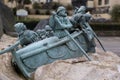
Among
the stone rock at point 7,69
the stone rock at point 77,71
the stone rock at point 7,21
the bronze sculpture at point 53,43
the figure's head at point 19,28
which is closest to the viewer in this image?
the stone rock at point 77,71

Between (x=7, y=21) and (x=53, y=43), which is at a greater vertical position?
(x=53, y=43)

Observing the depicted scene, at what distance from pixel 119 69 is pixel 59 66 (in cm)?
101

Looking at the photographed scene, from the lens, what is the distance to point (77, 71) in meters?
7.46

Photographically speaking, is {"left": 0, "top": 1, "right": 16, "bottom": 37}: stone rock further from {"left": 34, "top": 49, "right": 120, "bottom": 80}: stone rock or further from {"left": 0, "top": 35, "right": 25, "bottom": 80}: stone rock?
{"left": 34, "top": 49, "right": 120, "bottom": 80}: stone rock

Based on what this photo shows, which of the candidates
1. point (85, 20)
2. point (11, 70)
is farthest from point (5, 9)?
point (11, 70)

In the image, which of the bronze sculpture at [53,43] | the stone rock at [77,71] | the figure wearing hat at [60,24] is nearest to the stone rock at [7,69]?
the bronze sculpture at [53,43]

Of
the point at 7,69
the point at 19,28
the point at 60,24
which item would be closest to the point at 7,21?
the point at 60,24

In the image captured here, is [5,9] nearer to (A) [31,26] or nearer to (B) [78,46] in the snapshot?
(B) [78,46]

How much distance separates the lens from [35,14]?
1981 inches

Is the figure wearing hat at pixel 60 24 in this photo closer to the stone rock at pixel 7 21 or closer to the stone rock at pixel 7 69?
the stone rock at pixel 7 69

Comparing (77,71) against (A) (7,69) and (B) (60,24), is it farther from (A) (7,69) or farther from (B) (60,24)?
(B) (60,24)

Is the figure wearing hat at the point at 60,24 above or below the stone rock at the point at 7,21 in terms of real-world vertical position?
above

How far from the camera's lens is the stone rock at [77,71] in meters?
7.18

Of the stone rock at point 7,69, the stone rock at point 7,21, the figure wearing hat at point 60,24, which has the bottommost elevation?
the stone rock at point 7,21
